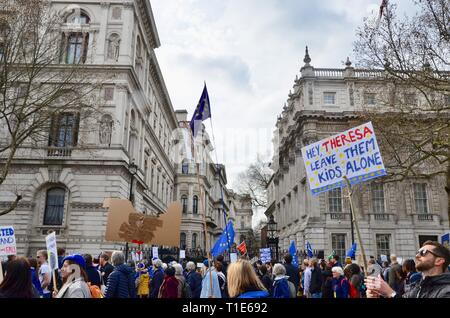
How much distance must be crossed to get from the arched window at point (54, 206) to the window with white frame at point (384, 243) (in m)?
26.9

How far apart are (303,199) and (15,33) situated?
29318 millimetres

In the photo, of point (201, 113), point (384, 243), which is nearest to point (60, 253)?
point (201, 113)

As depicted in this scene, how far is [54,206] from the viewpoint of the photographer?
27672 millimetres

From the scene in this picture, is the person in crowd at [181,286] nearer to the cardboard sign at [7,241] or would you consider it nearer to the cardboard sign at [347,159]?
the cardboard sign at [347,159]

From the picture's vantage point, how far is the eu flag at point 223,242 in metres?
12.9

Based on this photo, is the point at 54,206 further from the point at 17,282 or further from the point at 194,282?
the point at 17,282

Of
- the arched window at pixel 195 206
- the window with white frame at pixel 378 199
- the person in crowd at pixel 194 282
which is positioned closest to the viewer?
the person in crowd at pixel 194 282

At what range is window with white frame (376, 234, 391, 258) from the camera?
116ft

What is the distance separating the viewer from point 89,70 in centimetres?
2880

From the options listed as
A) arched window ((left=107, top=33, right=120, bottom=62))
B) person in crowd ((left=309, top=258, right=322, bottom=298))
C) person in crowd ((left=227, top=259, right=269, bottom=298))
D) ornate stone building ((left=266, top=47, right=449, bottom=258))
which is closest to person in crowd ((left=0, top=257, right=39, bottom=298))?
person in crowd ((left=227, top=259, right=269, bottom=298))

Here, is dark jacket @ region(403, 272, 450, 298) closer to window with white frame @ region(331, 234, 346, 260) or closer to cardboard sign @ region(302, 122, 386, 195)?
cardboard sign @ region(302, 122, 386, 195)

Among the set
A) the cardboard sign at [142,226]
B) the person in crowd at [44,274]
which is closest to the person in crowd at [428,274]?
the cardboard sign at [142,226]

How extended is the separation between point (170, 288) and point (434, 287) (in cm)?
604

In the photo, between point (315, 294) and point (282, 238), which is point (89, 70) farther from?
point (282, 238)
